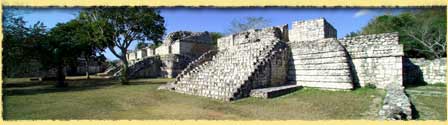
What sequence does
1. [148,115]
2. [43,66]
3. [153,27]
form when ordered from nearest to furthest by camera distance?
[148,115], [43,66], [153,27]

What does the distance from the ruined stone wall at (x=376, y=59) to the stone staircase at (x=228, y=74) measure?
3.22m

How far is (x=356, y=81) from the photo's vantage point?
42.5 feet

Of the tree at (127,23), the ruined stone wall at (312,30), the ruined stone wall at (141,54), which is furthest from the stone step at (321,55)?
the ruined stone wall at (141,54)

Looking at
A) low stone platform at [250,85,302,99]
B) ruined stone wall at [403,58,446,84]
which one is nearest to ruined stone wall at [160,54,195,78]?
low stone platform at [250,85,302,99]

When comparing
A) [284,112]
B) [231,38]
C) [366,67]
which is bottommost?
[284,112]

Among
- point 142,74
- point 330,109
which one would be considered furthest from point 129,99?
point 142,74

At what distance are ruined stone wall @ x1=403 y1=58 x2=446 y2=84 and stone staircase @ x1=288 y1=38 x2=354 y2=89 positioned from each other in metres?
4.29

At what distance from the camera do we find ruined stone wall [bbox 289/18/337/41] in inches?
590

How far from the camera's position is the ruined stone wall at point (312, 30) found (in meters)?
15.0

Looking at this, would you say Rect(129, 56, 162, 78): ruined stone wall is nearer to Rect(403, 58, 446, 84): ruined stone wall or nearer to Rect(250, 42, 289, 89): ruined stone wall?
Rect(250, 42, 289, 89): ruined stone wall

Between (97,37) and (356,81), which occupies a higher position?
(97,37)

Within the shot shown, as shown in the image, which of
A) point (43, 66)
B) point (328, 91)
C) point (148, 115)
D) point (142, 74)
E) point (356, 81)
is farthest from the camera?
point (142, 74)

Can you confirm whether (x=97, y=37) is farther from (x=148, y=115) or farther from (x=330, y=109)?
(x=330, y=109)

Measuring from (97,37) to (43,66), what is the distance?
3623 mm
